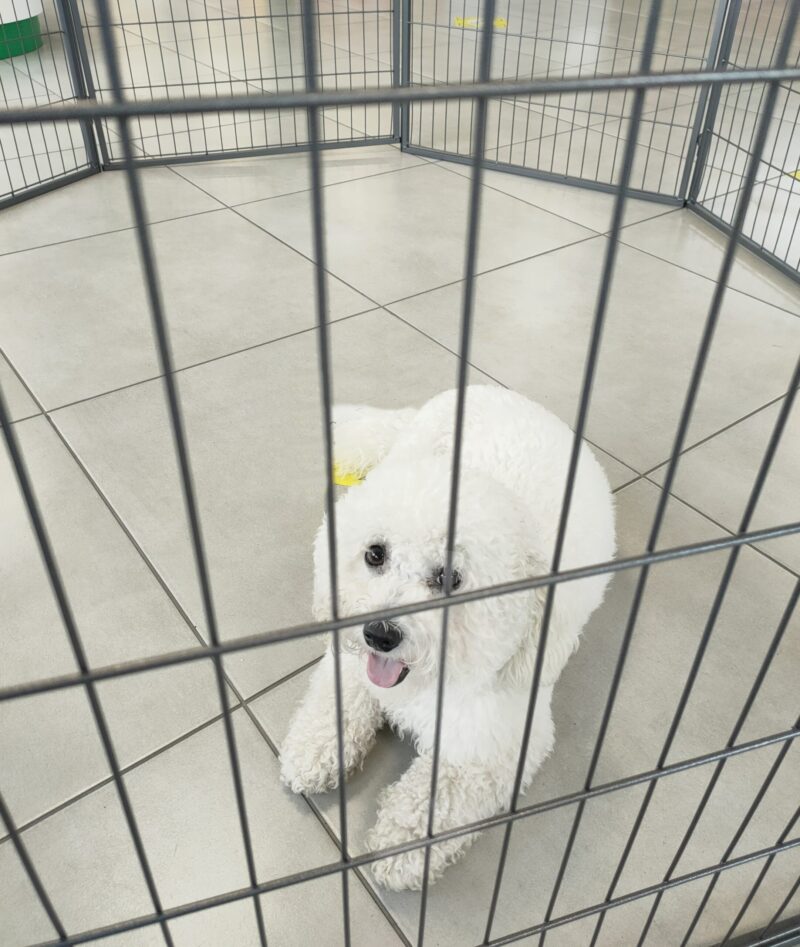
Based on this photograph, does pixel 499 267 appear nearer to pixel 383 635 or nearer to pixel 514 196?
pixel 514 196

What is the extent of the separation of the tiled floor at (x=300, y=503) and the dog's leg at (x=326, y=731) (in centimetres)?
3

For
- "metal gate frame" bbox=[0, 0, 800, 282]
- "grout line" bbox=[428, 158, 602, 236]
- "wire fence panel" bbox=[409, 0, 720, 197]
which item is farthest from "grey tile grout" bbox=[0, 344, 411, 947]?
"grout line" bbox=[428, 158, 602, 236]

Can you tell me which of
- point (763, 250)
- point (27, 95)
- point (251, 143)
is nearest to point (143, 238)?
point (763, 250)

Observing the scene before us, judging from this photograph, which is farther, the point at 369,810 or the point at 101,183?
the point at 101,183

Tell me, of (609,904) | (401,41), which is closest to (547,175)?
(401,41)

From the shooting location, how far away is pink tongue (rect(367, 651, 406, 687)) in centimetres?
108

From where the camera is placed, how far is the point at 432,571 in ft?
3.34

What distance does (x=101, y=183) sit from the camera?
299 cm

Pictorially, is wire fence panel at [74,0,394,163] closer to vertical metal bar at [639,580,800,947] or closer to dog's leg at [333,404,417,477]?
dog's leg at [333,404,417,477]

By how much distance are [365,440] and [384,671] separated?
0.72 metres

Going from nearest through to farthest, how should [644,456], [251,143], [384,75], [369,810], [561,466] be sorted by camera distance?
[369,810] < [561,466] < [644,456] < [251,143] < [384,75]

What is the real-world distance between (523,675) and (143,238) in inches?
32.5

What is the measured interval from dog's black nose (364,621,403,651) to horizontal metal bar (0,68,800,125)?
67 centimetres

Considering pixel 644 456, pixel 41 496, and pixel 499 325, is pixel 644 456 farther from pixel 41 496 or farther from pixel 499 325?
pixel 41 496
